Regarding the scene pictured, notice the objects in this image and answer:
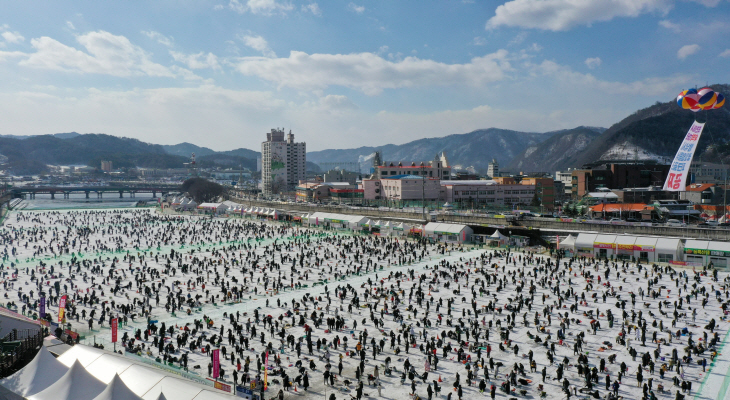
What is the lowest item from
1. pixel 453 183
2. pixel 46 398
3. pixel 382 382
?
pixel 382 382

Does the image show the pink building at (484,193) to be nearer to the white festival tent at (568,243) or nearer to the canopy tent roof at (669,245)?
the white festival tent at (568,243)

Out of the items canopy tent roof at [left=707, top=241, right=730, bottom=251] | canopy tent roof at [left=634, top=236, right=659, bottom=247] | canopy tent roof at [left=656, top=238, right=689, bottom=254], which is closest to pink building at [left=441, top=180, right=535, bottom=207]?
canopy tent roof at [left=634, top=236, right=659, bottom=247]

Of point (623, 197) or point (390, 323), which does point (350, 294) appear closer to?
point (390, 323)

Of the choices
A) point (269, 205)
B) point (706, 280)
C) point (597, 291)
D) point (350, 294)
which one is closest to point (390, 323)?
point (350, 294)

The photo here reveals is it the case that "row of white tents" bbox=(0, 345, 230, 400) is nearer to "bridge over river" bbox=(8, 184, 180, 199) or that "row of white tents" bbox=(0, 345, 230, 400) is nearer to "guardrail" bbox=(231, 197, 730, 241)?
"guardrail" bbox=(231, 197, 730, 241)

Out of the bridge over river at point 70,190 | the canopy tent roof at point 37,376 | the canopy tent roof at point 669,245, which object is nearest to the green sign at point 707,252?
the canopy tent roof at point 669,245

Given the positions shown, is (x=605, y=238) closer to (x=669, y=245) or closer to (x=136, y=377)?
(x=669, y=245)
